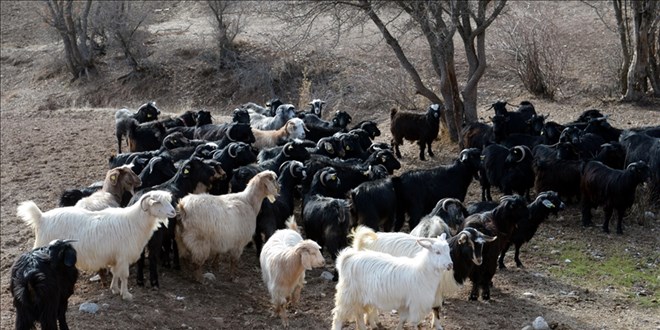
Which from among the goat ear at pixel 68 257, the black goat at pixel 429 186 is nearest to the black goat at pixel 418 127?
the black goat at pixel 429 186

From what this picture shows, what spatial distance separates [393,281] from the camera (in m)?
7.71

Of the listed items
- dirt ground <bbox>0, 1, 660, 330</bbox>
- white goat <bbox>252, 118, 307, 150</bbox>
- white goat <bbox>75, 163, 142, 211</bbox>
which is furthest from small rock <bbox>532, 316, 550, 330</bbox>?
white goat <bbox>252, 118, 307, 150</bbox>

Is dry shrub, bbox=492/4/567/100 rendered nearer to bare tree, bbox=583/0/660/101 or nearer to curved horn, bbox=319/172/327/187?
bare tree, bbox=583/0/660/101

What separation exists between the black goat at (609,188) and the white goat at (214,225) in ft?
15.1

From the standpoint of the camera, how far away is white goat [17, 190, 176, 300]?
8523 mm

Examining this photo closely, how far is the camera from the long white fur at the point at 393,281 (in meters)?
7.68

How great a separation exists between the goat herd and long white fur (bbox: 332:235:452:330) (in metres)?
0.01

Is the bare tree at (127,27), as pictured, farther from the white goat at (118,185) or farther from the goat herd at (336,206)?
the white goat at (118,185)

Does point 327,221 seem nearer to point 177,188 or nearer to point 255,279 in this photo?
point 255,279

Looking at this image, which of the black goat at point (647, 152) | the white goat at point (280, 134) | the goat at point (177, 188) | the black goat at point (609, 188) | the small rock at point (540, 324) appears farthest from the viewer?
the white goat at point (280, 134)

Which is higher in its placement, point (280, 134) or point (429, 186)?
point (280, 134)

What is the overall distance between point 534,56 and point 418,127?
516 cm

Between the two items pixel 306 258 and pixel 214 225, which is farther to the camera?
pixel 214 225

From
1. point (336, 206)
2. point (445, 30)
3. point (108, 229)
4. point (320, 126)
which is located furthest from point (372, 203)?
point (445, 30)
